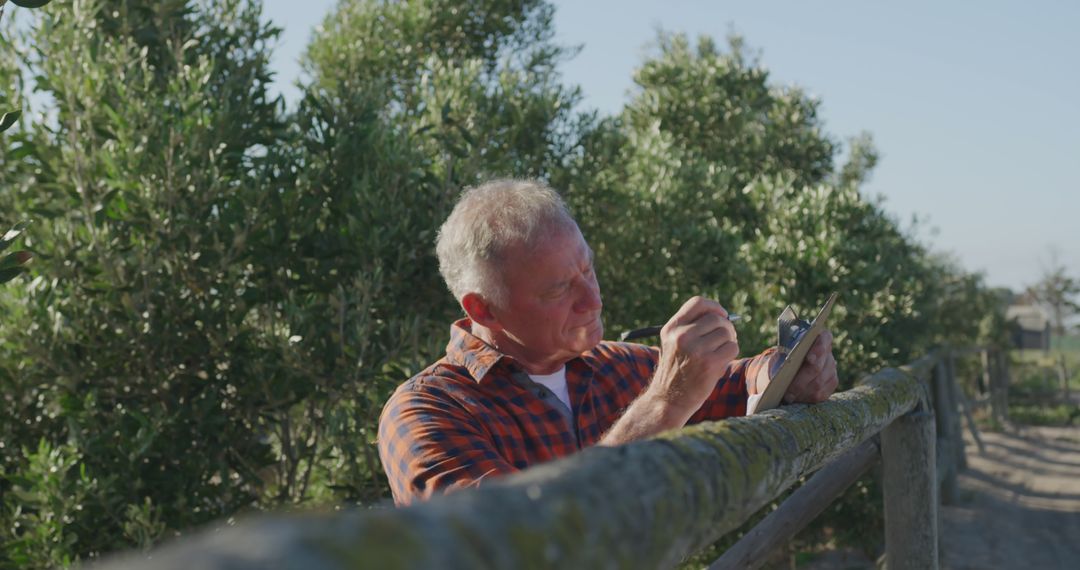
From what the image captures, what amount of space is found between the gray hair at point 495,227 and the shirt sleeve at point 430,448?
0.36m

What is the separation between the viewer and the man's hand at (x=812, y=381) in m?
2.22

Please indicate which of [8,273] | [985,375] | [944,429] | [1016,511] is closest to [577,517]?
[8,273]

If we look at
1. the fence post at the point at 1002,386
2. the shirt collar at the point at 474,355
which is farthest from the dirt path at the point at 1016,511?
the shirt collar at the point at 474,355

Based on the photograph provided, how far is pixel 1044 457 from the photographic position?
1688 centimetres

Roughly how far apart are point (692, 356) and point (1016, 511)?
36.1ft

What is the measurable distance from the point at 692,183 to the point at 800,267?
114 centimetres

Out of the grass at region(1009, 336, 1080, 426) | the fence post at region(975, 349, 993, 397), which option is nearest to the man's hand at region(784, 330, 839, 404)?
the fence post at region(975, 349, 993, 397)

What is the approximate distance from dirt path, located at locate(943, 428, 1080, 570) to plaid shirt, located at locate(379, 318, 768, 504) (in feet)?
16.2

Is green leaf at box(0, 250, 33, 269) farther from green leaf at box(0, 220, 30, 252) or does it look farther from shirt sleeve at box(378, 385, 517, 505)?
shirt sleeve at box(378, 385, 517, 505)

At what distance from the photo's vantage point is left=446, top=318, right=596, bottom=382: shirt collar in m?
2.30

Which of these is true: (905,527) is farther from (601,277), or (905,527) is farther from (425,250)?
(601,277)

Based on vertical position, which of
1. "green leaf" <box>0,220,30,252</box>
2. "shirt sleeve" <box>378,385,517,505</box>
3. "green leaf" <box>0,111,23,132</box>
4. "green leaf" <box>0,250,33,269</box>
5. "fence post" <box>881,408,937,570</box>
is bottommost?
"fence post" <box>881,408,937,570</box>

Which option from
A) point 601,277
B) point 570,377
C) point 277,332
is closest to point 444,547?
point 570,377

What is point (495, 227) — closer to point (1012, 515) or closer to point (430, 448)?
point (430, 448)
